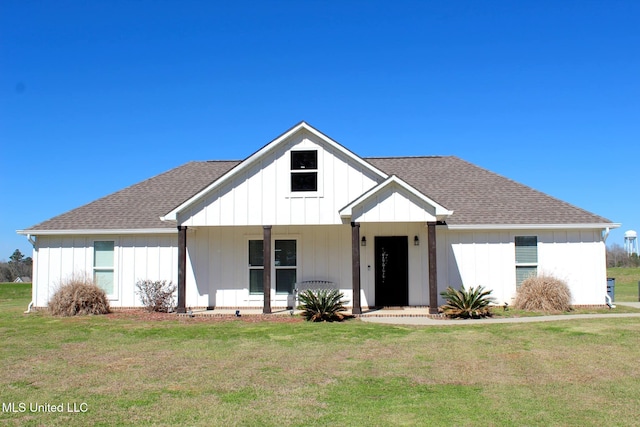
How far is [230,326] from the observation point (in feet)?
46.7

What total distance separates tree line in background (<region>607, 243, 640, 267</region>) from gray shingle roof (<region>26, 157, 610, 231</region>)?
3491 cm

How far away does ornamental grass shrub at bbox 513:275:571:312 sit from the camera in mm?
16484

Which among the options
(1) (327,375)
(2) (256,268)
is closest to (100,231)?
(2) (256,268)

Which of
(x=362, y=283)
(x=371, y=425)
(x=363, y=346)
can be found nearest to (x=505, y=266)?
(x=362, y=283)

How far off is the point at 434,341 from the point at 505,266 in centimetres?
730

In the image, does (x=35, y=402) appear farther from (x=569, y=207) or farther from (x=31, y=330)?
(x=569, y=207)

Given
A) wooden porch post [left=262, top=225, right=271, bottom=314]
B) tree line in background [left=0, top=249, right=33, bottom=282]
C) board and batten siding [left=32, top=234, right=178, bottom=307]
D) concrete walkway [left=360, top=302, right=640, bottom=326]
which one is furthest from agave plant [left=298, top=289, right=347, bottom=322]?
tree line in background [left=0, top=249, right=33, bottom=282]

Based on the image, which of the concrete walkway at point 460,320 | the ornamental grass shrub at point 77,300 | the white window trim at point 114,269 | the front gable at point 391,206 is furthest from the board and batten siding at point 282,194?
the ornamental grass shrub at point 77,300

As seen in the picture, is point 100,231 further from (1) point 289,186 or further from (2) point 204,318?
(1) point 289,186

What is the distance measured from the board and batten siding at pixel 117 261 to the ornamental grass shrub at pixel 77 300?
3.95ft

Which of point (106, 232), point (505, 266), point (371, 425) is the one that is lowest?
point (371, 425)

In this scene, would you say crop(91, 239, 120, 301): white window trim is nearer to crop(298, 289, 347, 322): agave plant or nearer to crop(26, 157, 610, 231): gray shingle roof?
crop(26, 157, 610, 231): gray shingle roof

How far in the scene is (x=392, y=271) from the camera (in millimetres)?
18234

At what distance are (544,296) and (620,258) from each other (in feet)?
152
